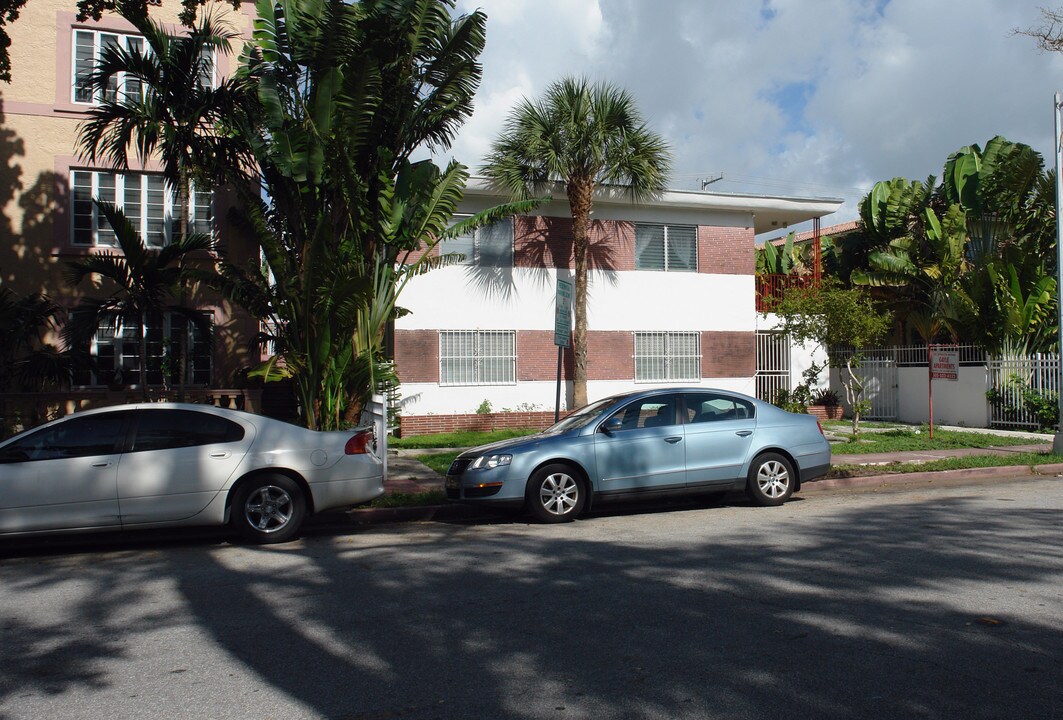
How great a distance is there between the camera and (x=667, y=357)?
21.4 meters

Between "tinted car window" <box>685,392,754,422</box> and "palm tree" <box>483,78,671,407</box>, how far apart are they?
8.98 metres

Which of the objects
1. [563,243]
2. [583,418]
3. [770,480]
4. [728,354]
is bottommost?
[770,480]

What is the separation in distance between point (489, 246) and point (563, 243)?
179 cm

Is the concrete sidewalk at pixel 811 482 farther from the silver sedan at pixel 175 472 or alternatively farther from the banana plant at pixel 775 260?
the banana plant at pixel 775 260

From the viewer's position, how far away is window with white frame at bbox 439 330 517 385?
64.5ft

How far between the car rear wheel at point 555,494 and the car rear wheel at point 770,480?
2.21m

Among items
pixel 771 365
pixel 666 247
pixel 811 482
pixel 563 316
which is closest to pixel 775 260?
pixel 771 365

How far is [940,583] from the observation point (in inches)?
257

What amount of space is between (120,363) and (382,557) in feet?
33.8

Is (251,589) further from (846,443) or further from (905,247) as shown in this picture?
(905,247)

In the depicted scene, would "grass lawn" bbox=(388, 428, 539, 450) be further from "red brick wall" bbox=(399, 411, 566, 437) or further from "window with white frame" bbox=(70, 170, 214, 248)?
"window with white frame" bbox=(70, 170, 214, 248)

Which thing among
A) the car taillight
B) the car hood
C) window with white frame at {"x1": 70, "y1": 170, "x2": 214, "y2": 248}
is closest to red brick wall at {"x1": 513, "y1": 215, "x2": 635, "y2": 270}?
window with white frame at {"x1": 70, "y1": 170, "x2": 214, "y2": 248}

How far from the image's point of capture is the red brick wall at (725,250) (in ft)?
70.9

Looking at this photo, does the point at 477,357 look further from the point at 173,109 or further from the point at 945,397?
the point at 945,397
